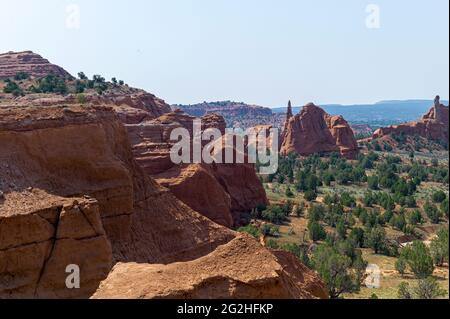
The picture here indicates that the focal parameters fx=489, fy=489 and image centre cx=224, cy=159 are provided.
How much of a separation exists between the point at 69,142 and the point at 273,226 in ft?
112

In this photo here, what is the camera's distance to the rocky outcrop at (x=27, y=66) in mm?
93625

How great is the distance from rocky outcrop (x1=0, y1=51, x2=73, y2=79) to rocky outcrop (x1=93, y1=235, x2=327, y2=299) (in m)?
88.7

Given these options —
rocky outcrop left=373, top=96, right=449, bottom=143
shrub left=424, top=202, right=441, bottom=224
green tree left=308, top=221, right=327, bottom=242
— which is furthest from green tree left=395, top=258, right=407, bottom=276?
rocky outcrop left=373, top=96, right=449, bottom=143

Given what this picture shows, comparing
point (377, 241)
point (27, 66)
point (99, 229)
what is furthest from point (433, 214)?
point (27, 66)

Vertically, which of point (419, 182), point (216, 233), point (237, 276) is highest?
point (237, 276)

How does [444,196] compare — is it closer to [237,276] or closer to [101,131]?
[101,131]

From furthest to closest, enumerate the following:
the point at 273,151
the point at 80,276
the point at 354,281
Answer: the point at 273,151 → the point at 354,281 → the point at 80,276

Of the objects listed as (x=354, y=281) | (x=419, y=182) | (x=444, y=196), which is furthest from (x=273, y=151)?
(x=354, y=281)

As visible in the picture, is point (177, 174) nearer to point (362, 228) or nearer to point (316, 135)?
point (362, 228)

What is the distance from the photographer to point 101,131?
2220cm

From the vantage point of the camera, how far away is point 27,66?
97188mm

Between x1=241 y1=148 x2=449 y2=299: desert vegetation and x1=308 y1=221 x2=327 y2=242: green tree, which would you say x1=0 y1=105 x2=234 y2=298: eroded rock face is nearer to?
x1=241 y1=148 x2=449 y2=299: desert vegetation

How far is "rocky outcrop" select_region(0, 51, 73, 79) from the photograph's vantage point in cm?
9362

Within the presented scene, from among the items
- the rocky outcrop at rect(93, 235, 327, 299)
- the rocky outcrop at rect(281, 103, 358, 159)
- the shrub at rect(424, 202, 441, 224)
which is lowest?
the shrub at rect(424, 202, 441, 224)
